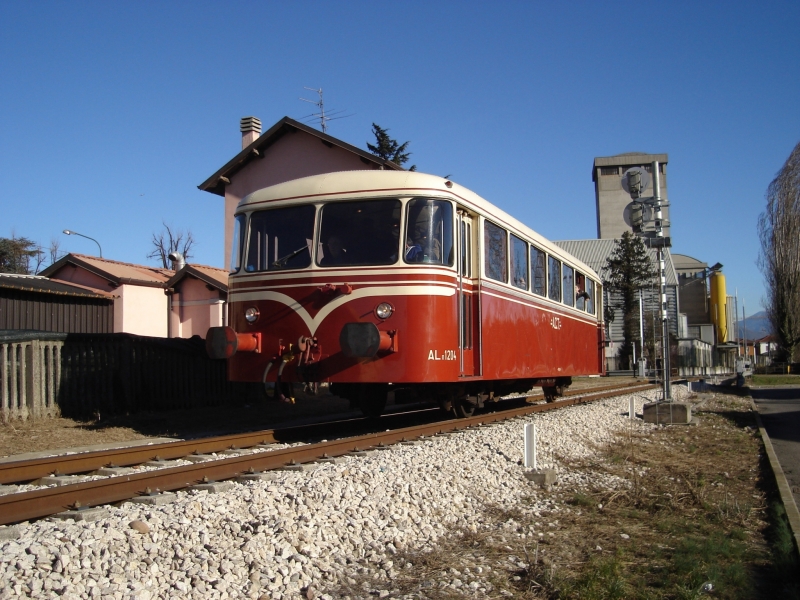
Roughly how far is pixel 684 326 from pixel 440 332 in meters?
54.1

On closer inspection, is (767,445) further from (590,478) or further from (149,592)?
(149,592)

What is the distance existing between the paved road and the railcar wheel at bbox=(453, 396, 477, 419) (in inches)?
165

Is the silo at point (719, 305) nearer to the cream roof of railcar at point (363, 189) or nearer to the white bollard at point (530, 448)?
the cream roof of railcar at point (363, 189)

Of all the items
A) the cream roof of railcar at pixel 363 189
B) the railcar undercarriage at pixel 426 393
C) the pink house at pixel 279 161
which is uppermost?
the pink house at pixel 279 161

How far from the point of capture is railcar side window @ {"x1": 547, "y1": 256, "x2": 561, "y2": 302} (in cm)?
1345

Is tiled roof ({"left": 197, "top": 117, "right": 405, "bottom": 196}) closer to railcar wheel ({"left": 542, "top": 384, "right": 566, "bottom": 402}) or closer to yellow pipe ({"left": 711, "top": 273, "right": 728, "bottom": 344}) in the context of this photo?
railcar wheel ({"left": 542, "top": 384, "right": 566, "bottom": 402})

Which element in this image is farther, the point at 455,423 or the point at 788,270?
the point at 788,270

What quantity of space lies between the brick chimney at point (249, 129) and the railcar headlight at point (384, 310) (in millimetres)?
23146

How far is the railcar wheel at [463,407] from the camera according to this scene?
36.3 feet

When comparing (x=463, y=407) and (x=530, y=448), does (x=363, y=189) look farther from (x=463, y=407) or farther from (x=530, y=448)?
(x=463, y=407)

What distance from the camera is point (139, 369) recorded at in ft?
41.6

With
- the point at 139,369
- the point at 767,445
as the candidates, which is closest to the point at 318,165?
the point at 139,369

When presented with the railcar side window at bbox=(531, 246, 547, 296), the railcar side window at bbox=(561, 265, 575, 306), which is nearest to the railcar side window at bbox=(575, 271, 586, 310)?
the railcar side window at bbox=(561, 265, 575, 306)

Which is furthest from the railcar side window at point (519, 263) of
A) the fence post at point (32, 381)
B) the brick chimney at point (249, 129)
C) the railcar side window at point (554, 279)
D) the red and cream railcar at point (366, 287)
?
the brick chimney at point (249, 129)
